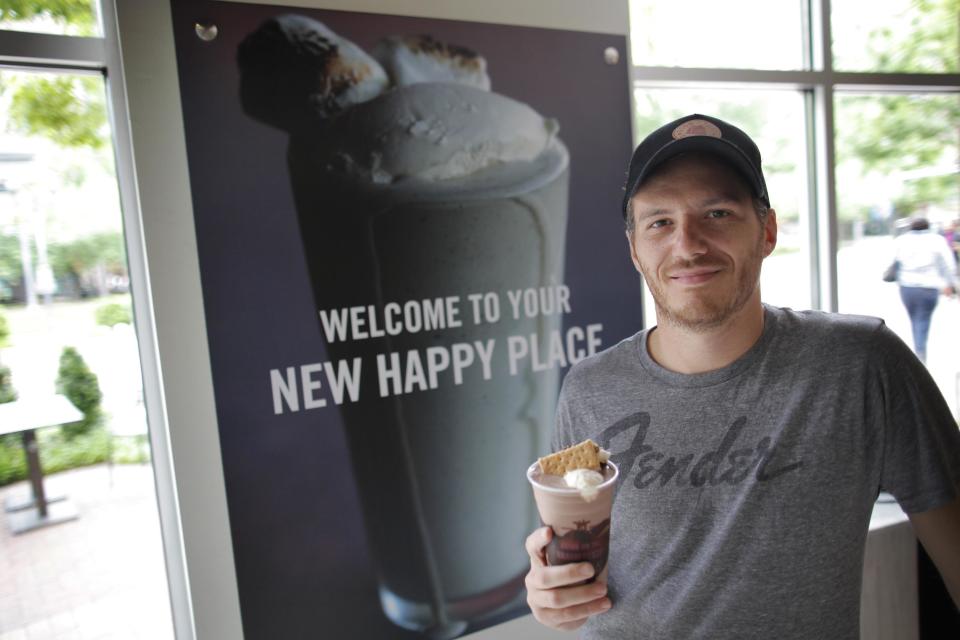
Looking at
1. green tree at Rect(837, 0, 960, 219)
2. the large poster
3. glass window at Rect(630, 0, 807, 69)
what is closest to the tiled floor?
the large poster

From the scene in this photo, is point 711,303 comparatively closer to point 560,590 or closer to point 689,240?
point 689,240

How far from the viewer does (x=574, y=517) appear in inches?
40.0

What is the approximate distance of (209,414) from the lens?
1.95 metres

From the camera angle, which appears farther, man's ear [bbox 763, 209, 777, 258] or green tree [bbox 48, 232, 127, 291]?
green tree [bbox 48, 232, 127, 291]

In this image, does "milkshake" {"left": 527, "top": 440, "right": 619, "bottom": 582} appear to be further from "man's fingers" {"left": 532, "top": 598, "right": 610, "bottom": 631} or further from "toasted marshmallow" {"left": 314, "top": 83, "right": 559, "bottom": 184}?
"toasted marshmallow" {"left": 314, "top": 83, "right": 559, "bottom": 184}

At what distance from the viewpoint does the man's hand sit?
104 cm

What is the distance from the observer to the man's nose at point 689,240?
1.16m

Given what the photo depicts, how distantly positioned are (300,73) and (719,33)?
2030 millimetres

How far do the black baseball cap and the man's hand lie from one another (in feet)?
2.23

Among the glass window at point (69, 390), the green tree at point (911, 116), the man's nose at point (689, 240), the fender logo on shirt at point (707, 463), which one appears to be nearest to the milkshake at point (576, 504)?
the fender logo on shirt at point (707, 463)

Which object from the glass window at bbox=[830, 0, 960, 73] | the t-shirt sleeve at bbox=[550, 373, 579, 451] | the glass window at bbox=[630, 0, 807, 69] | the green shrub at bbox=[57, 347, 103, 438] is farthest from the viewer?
the glass window at bbox=[830, 0, 960, 73]

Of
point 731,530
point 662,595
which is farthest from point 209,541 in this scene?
point 731,530

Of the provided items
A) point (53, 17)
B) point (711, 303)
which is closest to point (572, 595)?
point (711, 303)

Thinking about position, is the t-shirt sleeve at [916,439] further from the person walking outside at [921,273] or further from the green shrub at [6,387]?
the person walking outside at [921,273]
